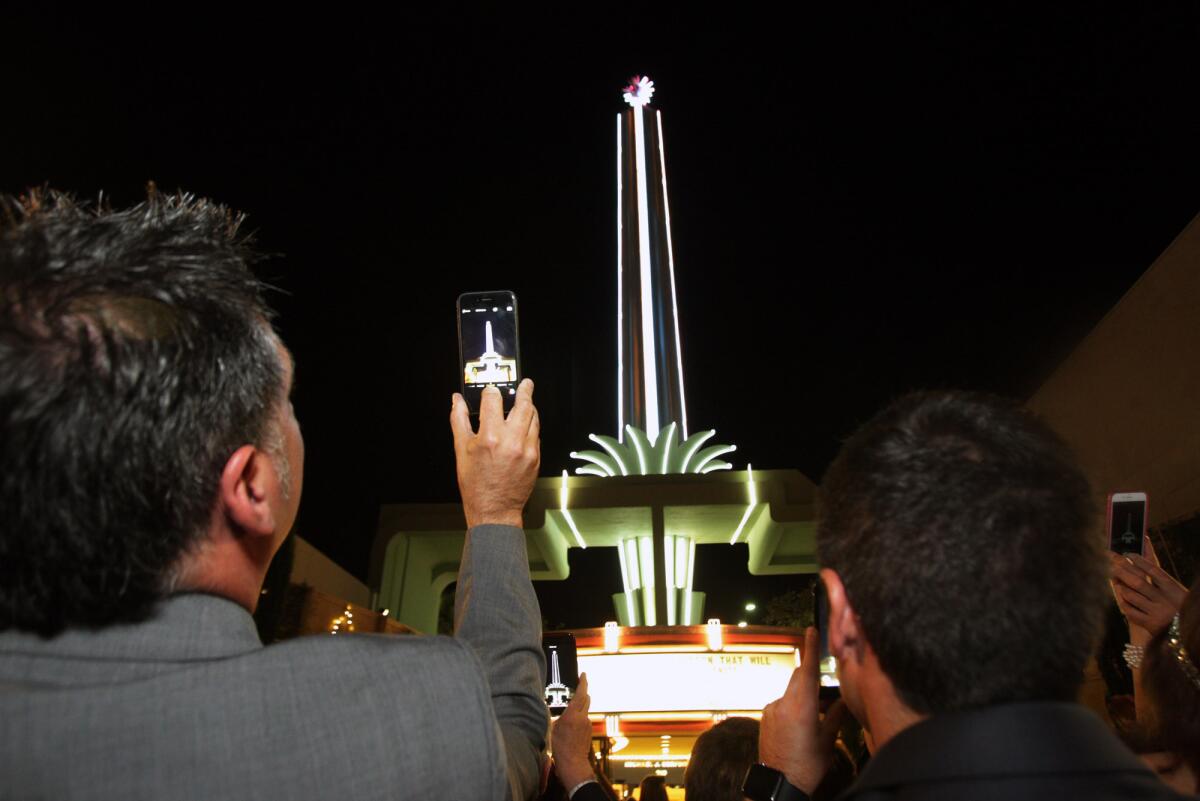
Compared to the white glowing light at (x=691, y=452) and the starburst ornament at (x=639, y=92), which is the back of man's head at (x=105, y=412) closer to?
the white glowing light at (x=691, y=452)

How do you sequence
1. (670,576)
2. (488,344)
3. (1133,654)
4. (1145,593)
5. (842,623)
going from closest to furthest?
(842,623), (488,344), (1145,593), (1133,654), (670,576)

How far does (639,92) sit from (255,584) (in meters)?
37.8

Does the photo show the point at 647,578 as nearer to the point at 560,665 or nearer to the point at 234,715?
the point at 560,665

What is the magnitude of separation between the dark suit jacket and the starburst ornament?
3720 cm

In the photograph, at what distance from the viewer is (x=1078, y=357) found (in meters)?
22.6

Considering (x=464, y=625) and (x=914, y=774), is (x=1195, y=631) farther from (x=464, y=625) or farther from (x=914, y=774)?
(x=464, y=625)

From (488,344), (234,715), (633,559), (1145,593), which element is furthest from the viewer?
(633,559)

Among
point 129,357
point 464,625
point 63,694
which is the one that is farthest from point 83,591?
point 464,625

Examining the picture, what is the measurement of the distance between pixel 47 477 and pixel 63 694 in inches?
11.7

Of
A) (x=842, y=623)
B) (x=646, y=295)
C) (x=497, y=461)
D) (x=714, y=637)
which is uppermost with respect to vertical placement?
(x=646, y=295)

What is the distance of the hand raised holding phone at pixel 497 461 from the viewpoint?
6.22 ft

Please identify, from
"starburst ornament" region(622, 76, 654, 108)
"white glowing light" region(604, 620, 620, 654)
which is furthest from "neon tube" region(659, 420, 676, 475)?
"starburst ornament" region(622, 76, 654, 108)

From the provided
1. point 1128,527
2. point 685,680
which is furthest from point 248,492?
point 685,680

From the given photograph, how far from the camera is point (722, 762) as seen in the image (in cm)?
312
